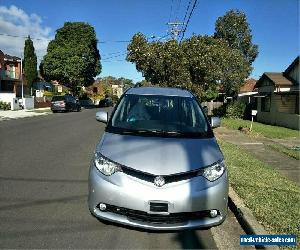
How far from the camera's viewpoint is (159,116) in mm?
6188

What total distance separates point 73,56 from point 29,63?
23.4 feet

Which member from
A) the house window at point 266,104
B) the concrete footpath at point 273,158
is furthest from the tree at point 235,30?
the concrete footpath at point 273,158

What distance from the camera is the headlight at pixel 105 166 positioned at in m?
Result: 4.61

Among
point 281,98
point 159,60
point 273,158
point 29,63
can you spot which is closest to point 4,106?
point 159,60

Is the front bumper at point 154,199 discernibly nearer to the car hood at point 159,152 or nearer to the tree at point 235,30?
the car hood at point 159,152

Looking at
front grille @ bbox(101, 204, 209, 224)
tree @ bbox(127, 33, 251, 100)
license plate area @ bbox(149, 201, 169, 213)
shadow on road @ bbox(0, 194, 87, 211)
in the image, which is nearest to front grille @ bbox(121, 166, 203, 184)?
license plate area @ bbox(149, 201, 169, 213)

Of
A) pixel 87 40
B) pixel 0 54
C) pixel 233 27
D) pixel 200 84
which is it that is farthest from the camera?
pixel 87 40

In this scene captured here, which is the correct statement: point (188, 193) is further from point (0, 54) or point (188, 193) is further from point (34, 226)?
point (0, 54)

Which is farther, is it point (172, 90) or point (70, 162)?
point (70, 162)

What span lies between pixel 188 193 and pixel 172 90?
9.21ft

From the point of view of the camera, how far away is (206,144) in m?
5.21

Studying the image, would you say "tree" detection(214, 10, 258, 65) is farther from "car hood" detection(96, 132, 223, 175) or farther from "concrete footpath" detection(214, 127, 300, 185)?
"car hood" detection(96, 132, 223, 175)

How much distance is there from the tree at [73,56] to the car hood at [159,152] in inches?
1887

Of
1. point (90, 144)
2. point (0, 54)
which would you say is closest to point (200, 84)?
point (90, 144)
